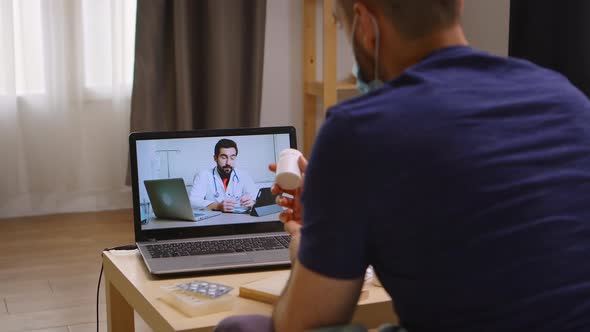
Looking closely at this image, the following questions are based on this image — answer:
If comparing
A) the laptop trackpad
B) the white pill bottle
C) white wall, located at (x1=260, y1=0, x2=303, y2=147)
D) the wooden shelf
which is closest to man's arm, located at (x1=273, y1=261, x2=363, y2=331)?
the white pill bottle

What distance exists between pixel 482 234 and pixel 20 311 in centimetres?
218

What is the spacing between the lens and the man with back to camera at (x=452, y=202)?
0.92 metres

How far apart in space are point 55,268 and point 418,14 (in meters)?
2.51

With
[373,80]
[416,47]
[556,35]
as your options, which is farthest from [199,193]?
[556,35]

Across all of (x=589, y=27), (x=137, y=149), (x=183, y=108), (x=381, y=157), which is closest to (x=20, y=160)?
(x=183, y=108)

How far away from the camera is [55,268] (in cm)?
320

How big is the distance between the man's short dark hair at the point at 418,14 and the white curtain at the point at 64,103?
10.1 ft

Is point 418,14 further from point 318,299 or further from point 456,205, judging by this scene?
point 318,299

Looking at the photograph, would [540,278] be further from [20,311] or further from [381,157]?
[20,311]

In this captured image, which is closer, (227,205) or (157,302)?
(157,302)

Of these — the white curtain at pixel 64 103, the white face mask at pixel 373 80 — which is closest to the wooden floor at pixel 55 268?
the white curtain at pixel 64 103

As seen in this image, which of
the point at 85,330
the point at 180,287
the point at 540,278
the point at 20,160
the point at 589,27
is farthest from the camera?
the point at 20,160

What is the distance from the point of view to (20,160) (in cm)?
393

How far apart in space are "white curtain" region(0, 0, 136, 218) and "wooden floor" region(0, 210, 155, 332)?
0.13 metres
